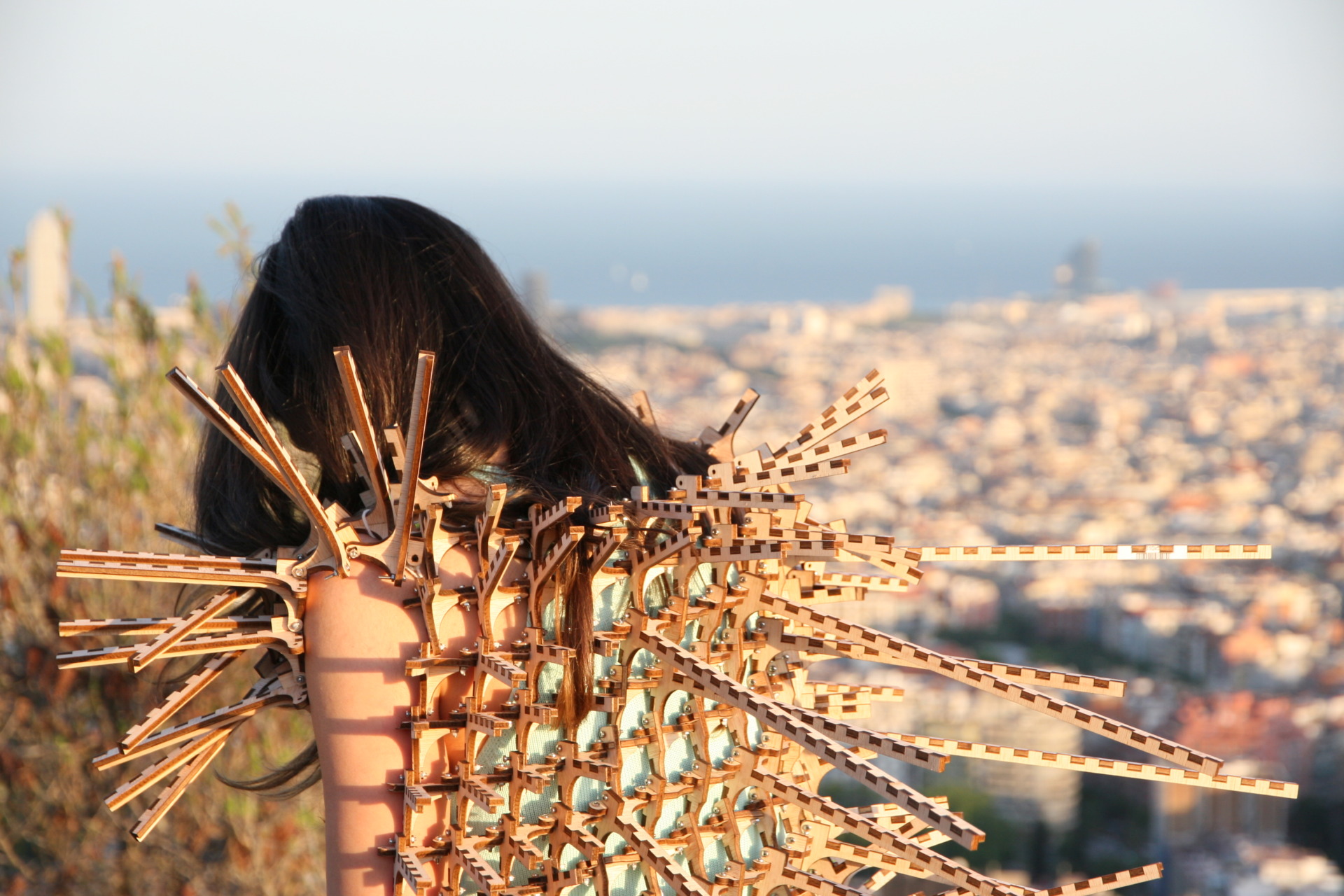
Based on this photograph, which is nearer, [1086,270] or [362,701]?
[362,701]

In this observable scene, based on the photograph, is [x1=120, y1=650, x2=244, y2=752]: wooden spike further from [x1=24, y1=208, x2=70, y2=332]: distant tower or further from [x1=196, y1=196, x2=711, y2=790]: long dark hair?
[x1=24, y1=208, x2=70, y2=332]: distant tower

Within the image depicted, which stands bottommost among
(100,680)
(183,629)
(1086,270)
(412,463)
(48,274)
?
(100,680)

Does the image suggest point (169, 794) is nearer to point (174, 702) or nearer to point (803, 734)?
point (174, 702)

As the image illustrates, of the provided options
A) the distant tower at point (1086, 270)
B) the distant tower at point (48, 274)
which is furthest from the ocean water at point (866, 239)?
the distant tower at point (48, 274)

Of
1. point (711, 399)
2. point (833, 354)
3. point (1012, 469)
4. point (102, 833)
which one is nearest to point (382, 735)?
point (102, 833)

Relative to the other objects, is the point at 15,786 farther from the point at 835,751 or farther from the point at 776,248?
the point at 776,248

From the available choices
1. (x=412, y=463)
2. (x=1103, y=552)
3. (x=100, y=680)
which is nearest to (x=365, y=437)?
(x=412, y=463)

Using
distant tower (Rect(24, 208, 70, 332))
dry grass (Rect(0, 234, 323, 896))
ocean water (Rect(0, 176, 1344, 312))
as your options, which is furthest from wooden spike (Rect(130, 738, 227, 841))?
ocean water (Rect(0, 176, 1344, 312))

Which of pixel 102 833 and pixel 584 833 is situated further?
pixel 102 833
